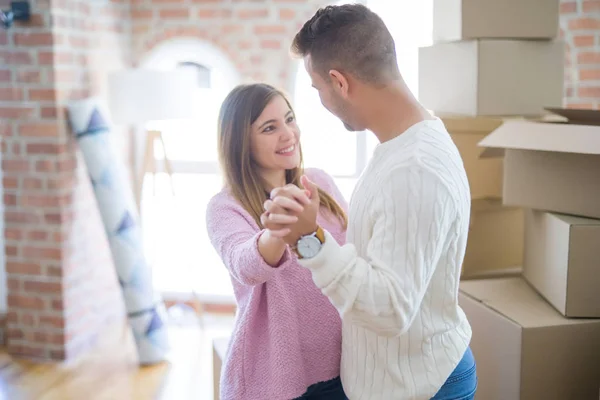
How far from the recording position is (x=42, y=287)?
344 cm

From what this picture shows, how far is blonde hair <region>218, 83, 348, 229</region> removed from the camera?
5.73 ft

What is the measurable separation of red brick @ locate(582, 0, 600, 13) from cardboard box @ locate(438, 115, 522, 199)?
1.42 meters

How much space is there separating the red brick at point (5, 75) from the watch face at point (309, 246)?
2656 millimetres

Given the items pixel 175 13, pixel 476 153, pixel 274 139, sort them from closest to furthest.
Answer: pixel 274 139 → pixel 476 153 → pixel 175 13

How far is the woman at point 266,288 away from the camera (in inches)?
63.7

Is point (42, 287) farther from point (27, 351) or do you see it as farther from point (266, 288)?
point (266, 288)

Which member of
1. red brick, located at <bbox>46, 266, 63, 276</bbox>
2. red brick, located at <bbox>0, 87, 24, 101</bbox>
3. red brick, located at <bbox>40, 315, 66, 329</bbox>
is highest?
red brick, located at <bbox>0, 87, 24, 101</bbox>

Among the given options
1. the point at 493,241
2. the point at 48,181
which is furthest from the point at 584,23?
the point at 48,181

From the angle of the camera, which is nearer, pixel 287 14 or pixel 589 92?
pixel 589 92

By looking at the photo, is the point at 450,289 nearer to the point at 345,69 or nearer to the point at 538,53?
the point at 345,69

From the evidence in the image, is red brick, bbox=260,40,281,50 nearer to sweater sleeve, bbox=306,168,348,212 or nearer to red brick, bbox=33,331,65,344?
red brick, bbox=33,331,65,344

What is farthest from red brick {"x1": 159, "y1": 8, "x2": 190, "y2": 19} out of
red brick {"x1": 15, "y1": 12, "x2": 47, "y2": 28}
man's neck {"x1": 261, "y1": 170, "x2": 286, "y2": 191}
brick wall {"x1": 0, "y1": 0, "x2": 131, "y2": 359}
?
man's neck {"x1": 261, "y1": 170, "x2": 286, "y2": 191}

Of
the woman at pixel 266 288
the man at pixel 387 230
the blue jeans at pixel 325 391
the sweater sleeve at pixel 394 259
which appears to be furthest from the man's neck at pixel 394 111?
the blue jeans at pixel 325 391

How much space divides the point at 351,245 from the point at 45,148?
252 centimetres
